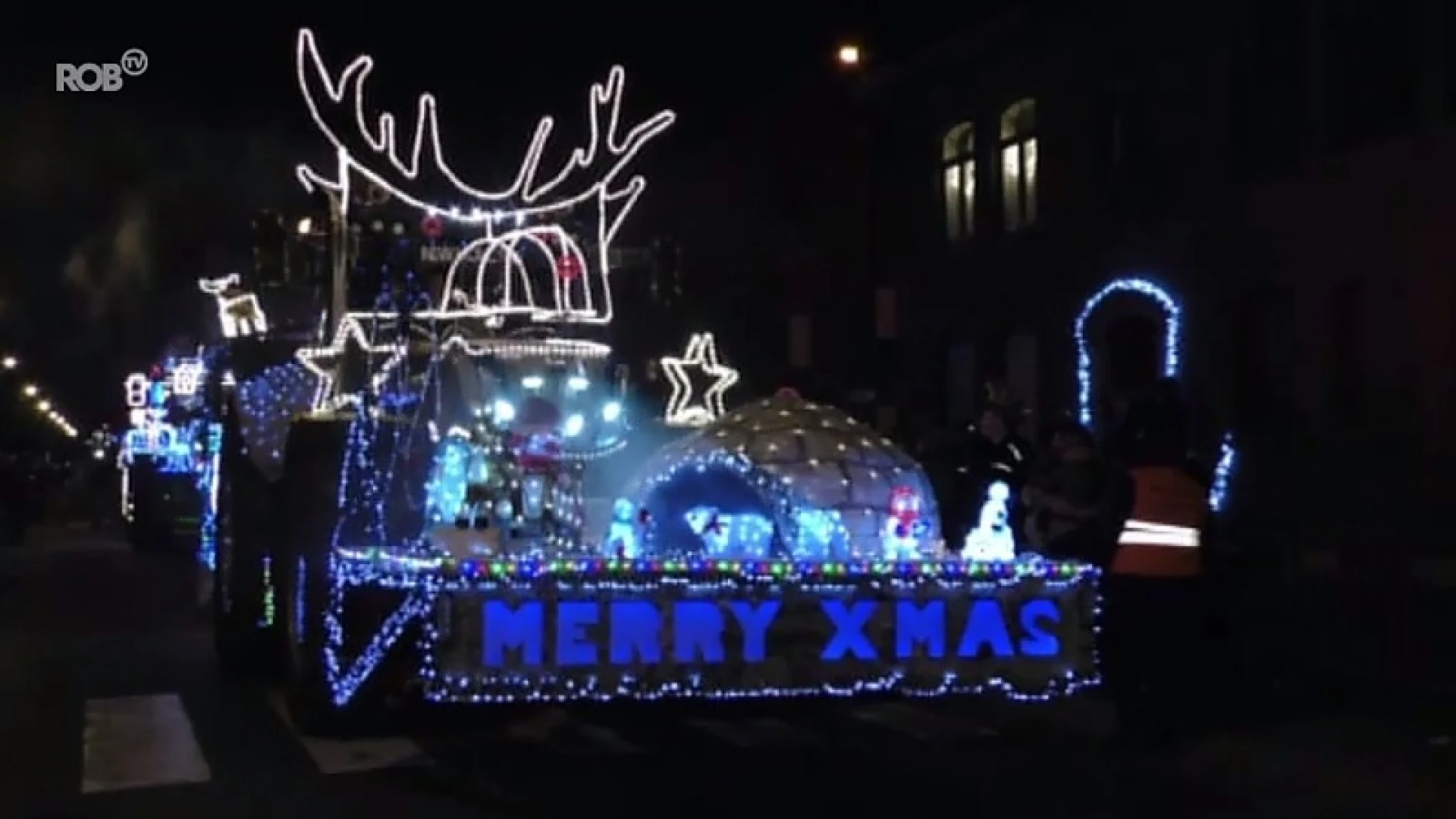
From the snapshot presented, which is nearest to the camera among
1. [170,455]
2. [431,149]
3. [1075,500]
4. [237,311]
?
[1075,500]

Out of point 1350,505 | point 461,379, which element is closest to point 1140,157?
point 1350,505

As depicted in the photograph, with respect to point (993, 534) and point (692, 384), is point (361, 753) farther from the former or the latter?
point (692, 384)

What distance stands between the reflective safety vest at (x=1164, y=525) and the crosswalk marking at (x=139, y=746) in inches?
177

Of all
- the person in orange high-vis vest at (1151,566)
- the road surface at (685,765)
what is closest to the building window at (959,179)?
the road surface at (685,765)

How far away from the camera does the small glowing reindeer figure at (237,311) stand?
647 inches

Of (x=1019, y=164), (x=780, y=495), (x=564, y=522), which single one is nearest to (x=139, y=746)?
(x=564, y=522)

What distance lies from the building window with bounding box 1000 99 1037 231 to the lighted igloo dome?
18.8m

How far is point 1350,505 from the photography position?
23.8 m

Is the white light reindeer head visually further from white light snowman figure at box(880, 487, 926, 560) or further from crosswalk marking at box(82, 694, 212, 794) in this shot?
white light snowman figure at box(880, 487, 926, 560)

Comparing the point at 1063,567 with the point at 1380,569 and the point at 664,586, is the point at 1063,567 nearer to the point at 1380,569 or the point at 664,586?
the point at 664,586

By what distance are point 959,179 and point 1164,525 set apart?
21111 mm

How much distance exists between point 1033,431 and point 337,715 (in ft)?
62.1

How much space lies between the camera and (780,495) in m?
11.0

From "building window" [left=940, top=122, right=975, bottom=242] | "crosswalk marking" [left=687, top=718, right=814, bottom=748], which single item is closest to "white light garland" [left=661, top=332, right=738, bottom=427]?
"crosswalk marking" [left=687, top=718, right=814, bottom=748]
